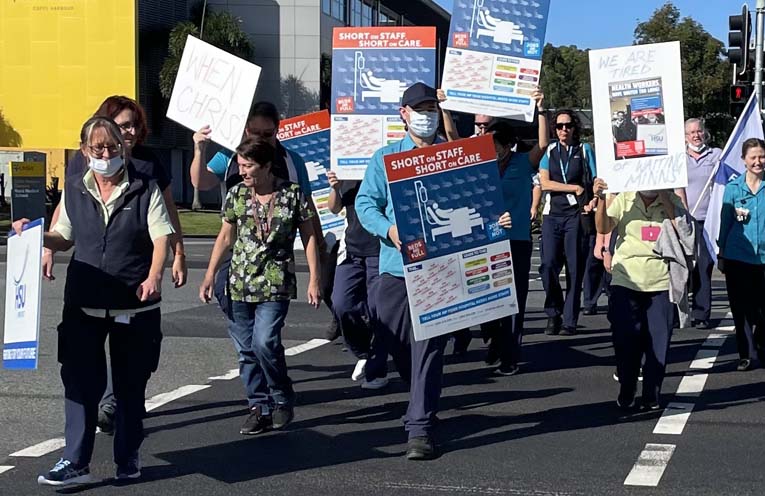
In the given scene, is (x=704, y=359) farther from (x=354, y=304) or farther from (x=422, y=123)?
(x=422, y=123)

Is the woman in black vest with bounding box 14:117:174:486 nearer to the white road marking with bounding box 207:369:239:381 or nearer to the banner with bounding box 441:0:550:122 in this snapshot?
the white road marking with bounding box 207:369:239:381

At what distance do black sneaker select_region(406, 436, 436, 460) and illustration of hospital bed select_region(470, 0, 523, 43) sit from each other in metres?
3.45

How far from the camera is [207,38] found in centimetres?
5009

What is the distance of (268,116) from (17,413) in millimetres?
2538

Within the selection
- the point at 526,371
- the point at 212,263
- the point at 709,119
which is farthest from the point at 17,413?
the point at 709,119

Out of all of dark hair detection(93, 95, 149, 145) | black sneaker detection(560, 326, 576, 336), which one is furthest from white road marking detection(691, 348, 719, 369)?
dark hair detection(93, 95, 149, 145)

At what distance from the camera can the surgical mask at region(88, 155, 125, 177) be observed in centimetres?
602

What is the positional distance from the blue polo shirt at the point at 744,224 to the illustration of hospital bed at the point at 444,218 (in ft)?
11.6

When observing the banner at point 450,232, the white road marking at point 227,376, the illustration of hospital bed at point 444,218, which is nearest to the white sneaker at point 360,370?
the white road marking at point 227,376

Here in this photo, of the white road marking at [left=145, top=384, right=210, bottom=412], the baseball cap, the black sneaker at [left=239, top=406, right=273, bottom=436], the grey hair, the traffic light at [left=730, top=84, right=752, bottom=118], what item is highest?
the traffic light at [left=730, top=84, right=752, bottom=118]

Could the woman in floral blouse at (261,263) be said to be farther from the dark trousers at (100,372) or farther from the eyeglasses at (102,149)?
the eyeglasses at (102,149)

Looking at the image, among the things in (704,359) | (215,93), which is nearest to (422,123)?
(215,93)

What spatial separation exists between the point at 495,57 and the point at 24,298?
4.30 meters

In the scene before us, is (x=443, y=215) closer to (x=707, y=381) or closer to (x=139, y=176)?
(x=139, y=176)
